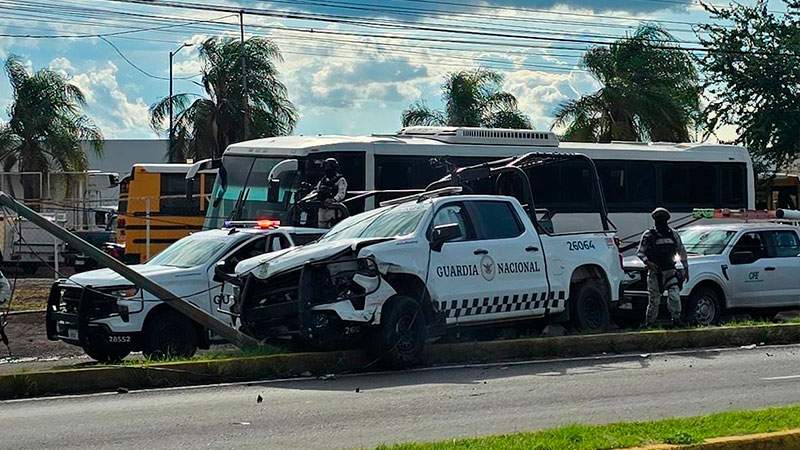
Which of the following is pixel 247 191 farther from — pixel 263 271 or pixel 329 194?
pixel 263 271

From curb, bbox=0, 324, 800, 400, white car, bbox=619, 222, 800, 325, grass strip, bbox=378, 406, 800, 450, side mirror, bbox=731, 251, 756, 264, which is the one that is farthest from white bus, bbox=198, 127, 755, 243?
grass strip, bbox=378, 406, 800, 450

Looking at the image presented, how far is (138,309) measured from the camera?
13.5 m

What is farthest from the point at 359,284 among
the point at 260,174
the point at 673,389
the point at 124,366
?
the point at 260,174

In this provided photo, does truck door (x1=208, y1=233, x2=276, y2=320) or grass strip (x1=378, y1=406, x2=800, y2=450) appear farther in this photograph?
truck door (x1=208, y1=233, x2=276, y2=320)

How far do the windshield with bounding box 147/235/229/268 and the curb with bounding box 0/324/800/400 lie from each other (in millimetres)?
2851

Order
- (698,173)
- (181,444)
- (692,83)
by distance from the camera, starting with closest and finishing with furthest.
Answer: (181,444) → (698,173) → (692,83)

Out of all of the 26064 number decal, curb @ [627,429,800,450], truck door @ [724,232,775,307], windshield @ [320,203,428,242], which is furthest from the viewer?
truck door @ [724,232,775,307]

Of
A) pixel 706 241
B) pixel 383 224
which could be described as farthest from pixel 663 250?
pixel 383 224

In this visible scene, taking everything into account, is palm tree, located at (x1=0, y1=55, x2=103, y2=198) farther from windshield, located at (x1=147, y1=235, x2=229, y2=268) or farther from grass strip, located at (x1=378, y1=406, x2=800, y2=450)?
grass strip, located at (x1=378, y1=406, x2=800, y2=450)

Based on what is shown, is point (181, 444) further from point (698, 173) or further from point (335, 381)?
point (698, 173)

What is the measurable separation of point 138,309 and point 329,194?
4.58 m

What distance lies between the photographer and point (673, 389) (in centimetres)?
1121

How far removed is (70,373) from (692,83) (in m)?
31.2

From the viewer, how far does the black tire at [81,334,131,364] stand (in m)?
13.5
